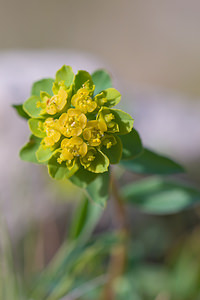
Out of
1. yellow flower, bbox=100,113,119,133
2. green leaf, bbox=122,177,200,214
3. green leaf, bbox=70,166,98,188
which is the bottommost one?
green leaf, bbox=122,177,200,214

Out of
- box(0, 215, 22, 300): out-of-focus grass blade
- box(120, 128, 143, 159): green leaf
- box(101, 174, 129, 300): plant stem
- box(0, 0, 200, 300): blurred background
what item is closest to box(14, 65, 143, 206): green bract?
box(120, 128, 143, 159): green leaf

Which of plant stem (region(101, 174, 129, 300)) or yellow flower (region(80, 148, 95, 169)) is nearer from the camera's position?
yellow flower (region(80, 148, 95, 169))

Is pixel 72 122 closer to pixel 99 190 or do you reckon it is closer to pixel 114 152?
pixel 114 152

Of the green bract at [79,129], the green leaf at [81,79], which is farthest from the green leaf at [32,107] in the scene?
the green leaf at [81,79]

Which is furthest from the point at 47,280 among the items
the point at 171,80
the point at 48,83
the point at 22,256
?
the point at 171,80

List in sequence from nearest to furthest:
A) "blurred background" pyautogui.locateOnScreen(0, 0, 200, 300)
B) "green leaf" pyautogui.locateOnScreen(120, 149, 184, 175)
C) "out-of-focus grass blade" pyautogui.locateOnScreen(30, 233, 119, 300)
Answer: "green leaf" pyautogui.locateOnScreen(120, 149, 184, 175), "out-of-focus grass blade" pyautogui.locateOnScreen(30, 233, 119, 300), "blurred background" pyautogui.locateOnScreen(0, 0, 200, 300)

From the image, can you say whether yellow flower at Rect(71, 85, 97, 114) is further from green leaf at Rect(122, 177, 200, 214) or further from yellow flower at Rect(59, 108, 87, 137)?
green leaf at Rect(122, 177, 200, 214)

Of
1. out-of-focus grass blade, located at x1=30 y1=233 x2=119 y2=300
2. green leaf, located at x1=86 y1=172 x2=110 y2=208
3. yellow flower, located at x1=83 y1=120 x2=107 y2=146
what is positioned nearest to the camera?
yellow flower, located at x1=83 y1=120 x2=107 y2=146
